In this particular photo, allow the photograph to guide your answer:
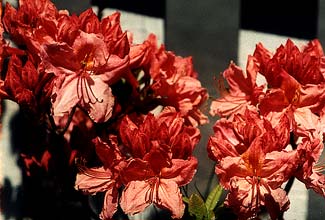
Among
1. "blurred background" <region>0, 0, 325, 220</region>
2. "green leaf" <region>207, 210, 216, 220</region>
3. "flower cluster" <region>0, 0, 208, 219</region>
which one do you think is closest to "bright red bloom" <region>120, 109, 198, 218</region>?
"flower cluster" <region>0, 0, 208, 219</region>

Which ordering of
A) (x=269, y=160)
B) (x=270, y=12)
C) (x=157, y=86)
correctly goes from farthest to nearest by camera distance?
1. (x=270, y=12)
2. (x=157, y=86)
3. (x=269, y=160)

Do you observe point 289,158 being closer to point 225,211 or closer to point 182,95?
point 225,211

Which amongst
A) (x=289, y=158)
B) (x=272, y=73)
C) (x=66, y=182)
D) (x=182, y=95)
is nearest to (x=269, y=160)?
(x=289, y=158)

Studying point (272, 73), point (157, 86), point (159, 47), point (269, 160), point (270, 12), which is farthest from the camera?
point (270, 12)

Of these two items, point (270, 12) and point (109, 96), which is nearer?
point (109, 96)

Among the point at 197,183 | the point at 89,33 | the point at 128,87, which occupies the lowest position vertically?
the point at 197,183

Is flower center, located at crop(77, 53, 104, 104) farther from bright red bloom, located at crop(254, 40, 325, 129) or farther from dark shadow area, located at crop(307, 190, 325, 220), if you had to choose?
dark shadow area, located at crop(307, 190, 325, 220)
